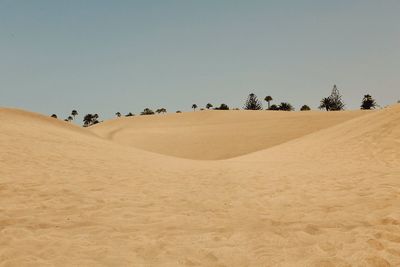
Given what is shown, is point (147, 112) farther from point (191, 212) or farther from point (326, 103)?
point (191, 212)

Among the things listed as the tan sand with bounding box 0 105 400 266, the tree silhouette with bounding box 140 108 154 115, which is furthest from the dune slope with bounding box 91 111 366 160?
the tree silhouette with bounding box 140 108 154 115

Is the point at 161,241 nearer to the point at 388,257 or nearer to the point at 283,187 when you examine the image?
the point at 388,257

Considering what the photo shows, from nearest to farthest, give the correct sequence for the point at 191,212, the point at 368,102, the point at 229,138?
the point at 191,212, the point at 229,138, the point at 368,102

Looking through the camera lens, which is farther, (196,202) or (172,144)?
(172,144)

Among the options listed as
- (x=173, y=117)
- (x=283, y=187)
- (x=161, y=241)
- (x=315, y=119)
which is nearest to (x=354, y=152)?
(x=283, y=187)

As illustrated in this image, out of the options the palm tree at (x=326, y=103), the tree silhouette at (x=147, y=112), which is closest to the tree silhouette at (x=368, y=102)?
the palm tree at (x=326, y=103)

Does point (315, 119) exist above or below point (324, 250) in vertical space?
above

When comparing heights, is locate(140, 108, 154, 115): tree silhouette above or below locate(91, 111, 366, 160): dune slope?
above

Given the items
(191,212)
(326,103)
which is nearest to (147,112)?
(326,103)

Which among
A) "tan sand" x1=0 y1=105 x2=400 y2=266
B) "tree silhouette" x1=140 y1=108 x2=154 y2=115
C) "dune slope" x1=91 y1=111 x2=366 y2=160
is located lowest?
"tan sand" x1=0 y1=105 x2=400 y2=266

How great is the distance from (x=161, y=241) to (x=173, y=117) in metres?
63.8

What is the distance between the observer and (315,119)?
4597 cm

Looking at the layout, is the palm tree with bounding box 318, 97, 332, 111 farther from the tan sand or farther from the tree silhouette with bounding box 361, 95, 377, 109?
the tan sand

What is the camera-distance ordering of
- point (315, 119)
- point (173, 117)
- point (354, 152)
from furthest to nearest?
point (173, 117) < point (315, 119) < point (354, 152)
